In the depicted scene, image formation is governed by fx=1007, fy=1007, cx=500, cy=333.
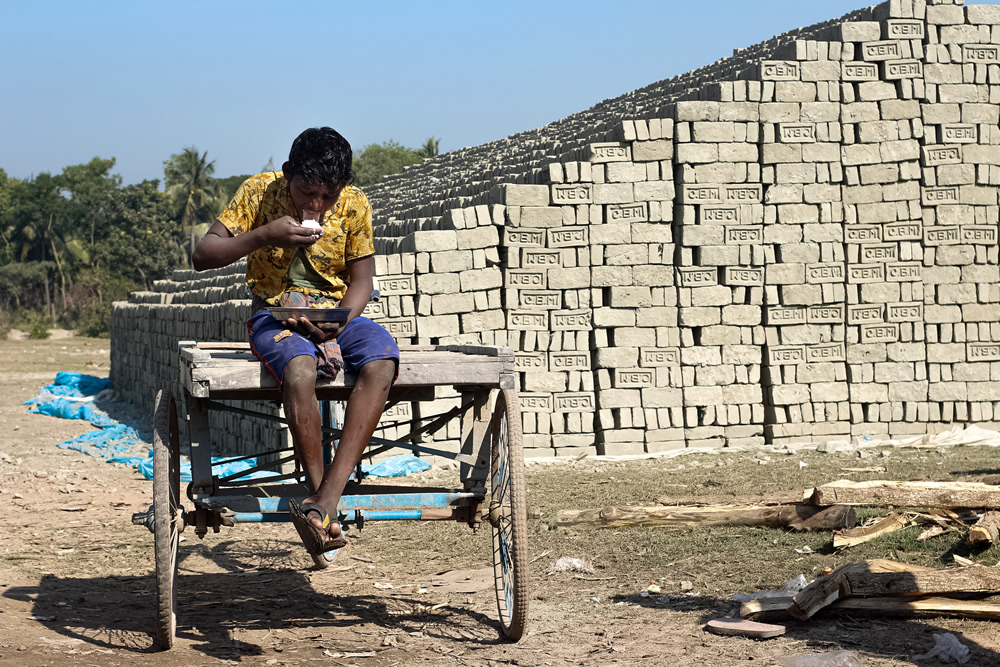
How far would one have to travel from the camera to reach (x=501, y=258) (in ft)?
37.1

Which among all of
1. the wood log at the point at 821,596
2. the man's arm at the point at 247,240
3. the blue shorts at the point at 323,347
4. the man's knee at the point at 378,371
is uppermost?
the man's arm at the point at 247,240

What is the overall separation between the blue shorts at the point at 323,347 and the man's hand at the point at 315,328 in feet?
0.07

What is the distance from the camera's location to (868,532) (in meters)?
6.25

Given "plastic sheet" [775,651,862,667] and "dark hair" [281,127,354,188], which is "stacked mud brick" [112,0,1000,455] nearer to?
"dark hair" [281,127,354,188]

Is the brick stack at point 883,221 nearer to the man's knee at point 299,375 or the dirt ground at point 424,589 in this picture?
the dirt ground at point 424,589

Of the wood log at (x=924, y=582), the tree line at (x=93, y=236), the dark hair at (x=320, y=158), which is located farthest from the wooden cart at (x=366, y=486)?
the tree line at (x=93, y=236)

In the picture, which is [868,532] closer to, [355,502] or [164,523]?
[355,502]

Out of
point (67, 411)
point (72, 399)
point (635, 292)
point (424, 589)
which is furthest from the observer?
point (72, 399)

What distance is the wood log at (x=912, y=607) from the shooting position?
4.46m

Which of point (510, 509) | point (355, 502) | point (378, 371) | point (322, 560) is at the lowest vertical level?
point (322, 560)

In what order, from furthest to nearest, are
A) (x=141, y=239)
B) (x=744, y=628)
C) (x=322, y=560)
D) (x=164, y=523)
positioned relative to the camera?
(x=141, y=239)
(x=322, y=560)
(x=744, y=628)
(x=164, y=523)

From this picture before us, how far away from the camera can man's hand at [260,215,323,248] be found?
13.5 ft

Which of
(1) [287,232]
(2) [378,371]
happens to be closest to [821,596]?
(2) [378,371]

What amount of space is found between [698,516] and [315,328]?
372 centimetres
